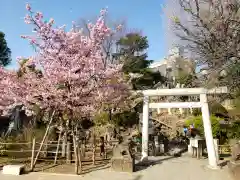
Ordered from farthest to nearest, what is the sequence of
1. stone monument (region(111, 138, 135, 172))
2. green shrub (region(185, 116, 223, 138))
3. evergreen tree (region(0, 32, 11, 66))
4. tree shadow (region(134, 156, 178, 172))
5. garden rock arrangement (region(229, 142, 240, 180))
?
evergreen tree (region(0, 32, 11, 66)), green shrub (region(185, 116, 223, 138)), tree shadow (region(134, 156, 178, 172)), stone monument (region(111, 138, 135, 172)), garden rock arrangement (region(229, 142, 240, 180))

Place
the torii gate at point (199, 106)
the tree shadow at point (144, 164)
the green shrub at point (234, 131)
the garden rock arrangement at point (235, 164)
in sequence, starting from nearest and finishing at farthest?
1. the garden rock arrangement at point (235, 164)
2. the tree shadow at point (144, 164)
3. the torii gate at point (199, 106)
4. the green shrub at point (234, 131)

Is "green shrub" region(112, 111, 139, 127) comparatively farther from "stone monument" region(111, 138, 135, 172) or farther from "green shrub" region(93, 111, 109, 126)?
"stone monument" region(111, 138, 135, 172)

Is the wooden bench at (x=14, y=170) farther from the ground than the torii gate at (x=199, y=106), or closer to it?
closer to it

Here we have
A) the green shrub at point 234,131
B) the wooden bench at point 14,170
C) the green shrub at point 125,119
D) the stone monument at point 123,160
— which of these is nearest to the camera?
the wooden bench at point 14,170

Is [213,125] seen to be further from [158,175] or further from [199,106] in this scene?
[158,175]

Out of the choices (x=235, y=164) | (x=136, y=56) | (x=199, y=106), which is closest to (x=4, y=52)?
(x=136, y=56)

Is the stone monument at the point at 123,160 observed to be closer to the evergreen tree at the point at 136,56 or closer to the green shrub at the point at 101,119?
the green shrub at the point at 101,119

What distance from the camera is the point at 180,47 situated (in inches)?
322

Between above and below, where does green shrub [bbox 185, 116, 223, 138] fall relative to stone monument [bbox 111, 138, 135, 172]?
above

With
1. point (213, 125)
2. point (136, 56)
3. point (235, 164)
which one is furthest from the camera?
point (136, 56)

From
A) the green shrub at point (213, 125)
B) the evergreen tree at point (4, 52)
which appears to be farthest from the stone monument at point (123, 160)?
the evergreen tree at point (4, 52)

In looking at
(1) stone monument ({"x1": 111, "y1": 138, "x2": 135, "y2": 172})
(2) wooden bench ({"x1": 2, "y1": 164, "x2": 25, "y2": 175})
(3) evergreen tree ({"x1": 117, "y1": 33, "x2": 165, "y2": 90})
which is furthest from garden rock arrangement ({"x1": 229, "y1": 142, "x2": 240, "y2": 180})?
(3) evergreen tree ({"x1": 117, "y1": 33, "x2": 165, "y2": 90})

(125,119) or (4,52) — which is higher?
(4,52)

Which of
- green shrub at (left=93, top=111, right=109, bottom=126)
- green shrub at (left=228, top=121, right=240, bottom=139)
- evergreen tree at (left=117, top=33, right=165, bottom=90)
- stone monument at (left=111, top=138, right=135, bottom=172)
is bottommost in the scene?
stone monument at (left=111, top=138, right=135, bottom=172)
